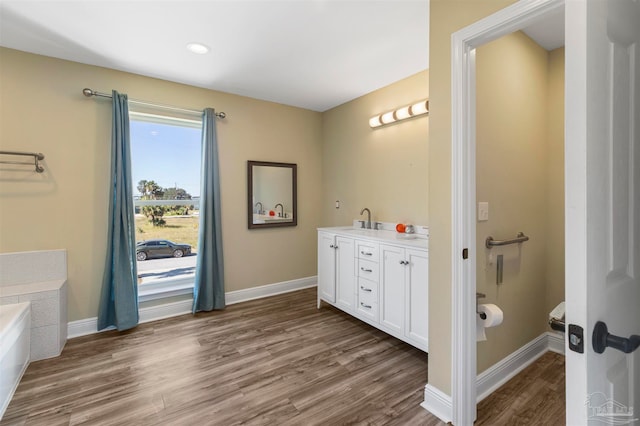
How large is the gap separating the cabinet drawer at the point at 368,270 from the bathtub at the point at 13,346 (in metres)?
2.60

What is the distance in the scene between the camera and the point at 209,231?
11.0ft

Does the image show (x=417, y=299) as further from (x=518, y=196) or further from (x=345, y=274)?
(x=518, y=196)

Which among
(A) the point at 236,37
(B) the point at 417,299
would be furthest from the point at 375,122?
(B) the point at 417,299

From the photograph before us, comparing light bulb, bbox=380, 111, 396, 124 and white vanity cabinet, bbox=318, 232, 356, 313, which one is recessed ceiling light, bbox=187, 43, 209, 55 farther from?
white vanity cabinet, bbox=318, 232, 356, 313

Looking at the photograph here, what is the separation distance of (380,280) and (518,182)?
135 centimetres

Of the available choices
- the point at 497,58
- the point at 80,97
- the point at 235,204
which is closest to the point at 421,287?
the point at 497,58

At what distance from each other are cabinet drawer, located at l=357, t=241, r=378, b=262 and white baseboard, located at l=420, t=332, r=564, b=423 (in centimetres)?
114

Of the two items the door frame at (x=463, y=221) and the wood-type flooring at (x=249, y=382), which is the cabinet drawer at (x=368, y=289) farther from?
the door frame at (x=463, y=221)

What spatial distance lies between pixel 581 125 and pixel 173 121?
3.65m

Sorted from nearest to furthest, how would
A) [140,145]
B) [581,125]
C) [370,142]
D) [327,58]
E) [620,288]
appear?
[581,125], [620,288], [327,58], [140,145], [370,142]

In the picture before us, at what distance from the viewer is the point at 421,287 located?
226 centimetres

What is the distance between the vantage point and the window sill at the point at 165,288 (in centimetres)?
320

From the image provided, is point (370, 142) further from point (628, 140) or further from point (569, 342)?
point (569, 342)

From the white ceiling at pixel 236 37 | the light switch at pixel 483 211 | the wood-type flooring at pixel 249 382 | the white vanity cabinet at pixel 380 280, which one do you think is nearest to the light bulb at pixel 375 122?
the white ceiling at pixel 236 37
